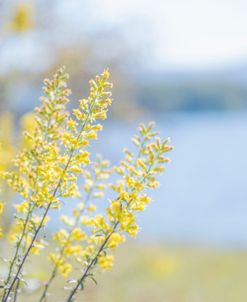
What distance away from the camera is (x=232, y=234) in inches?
1033

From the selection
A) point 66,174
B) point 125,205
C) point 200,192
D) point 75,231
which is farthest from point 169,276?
point 200,192

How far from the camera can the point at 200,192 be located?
1543 inches

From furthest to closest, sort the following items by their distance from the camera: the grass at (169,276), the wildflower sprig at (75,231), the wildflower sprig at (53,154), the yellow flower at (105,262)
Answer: the grass at (169,276), the wildflower sprig at (75,231), the yellow flower at (105,262), the wildflower sprig at (53,154)

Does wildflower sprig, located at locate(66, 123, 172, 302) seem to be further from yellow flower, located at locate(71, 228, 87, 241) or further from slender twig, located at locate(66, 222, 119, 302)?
yellow flower, located at locate(71, 228, 87, 241)

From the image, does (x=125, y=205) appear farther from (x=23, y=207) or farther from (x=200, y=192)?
(x=200, y=192)

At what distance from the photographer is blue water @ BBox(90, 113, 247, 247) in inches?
1022

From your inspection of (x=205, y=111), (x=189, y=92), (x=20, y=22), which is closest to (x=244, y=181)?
(x=20, y=22)

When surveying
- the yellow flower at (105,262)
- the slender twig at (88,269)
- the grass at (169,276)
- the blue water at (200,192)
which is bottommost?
the slender twig at (88,269)

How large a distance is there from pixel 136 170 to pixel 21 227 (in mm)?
645

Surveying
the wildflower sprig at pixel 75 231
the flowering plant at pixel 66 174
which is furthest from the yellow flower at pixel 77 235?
the flowering plant at pixel 66 174

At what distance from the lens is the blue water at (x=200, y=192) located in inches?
1022

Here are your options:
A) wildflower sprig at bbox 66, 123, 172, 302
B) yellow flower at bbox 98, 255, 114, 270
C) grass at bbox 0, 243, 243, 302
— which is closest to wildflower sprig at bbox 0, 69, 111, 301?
wildflower sprig at bbox 66, 123, 172, 302

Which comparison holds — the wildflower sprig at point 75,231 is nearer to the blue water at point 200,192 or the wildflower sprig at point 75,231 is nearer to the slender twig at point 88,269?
the slender twig at point 88,269

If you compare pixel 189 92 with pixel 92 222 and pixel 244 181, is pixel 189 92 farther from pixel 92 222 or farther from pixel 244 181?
pixel 92 222
